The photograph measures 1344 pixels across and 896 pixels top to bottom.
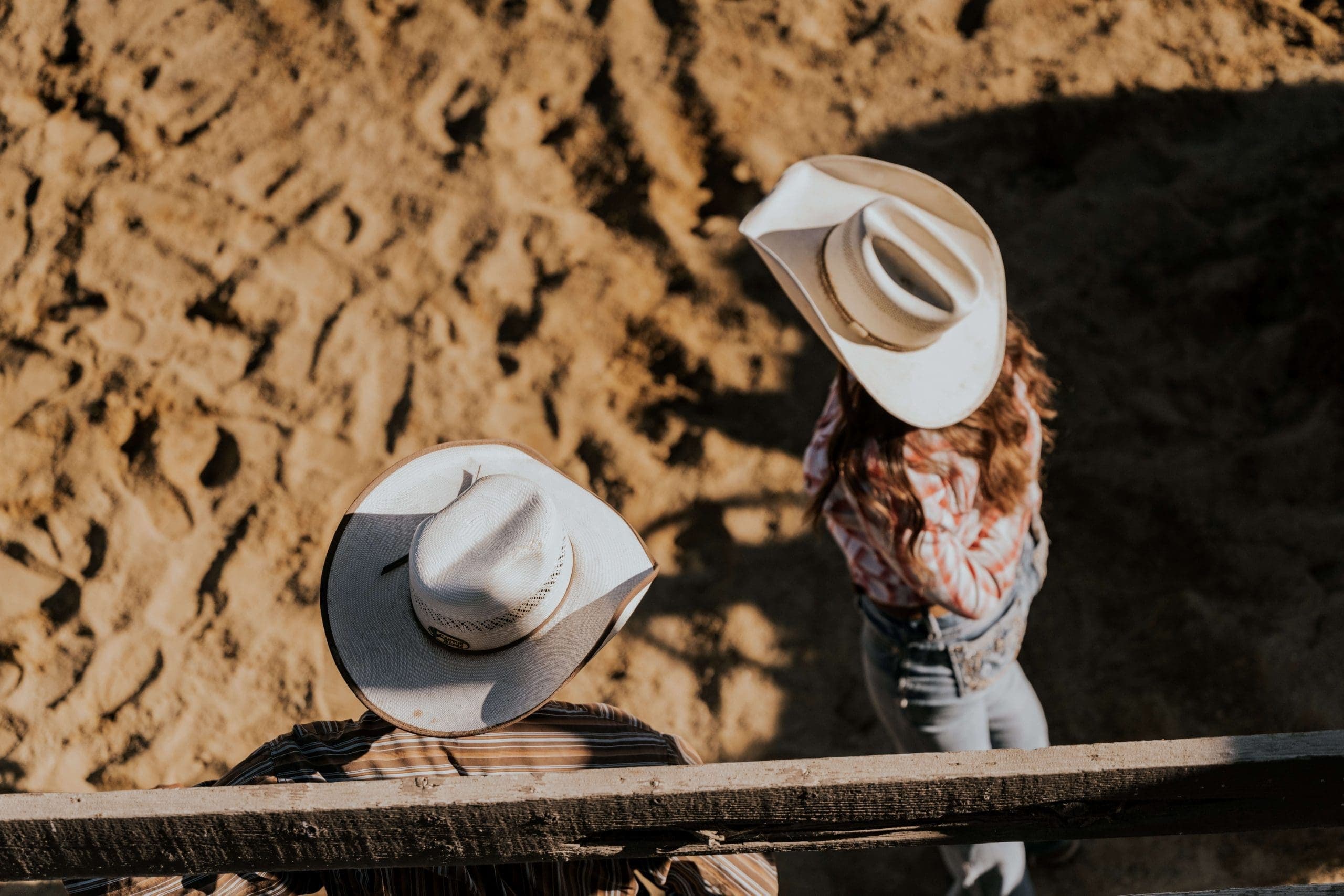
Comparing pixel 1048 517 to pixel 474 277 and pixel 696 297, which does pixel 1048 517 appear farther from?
pixel 474 277

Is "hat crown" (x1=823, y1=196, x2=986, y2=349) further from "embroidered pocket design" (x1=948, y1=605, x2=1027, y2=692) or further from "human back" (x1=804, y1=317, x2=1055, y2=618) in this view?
"embroidered pocket design" (x1=948, y1=605, x2=1027, y2=692)

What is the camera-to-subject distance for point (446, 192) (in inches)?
148

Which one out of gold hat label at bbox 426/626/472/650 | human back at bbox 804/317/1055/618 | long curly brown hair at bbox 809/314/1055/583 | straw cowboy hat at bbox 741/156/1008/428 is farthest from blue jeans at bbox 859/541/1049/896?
gold hat label at bbox 426/626/472/650

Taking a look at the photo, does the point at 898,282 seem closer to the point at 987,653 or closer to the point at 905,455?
the point at 905,455

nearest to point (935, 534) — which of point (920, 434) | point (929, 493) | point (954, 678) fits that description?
point (929, 493)

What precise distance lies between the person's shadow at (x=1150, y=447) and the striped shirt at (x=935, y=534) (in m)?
1.12

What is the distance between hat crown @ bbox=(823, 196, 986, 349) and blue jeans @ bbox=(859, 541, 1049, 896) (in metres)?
0.58

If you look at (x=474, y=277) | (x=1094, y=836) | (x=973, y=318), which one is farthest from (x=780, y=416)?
(x=1094, y=836)

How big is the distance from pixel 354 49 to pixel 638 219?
147 cm

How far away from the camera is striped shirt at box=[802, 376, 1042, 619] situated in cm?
181

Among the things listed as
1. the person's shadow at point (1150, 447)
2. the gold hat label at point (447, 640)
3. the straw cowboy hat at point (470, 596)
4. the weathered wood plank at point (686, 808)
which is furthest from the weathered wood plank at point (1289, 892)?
the person's shadow at point (1150, 447)

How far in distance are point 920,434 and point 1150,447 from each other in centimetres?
165

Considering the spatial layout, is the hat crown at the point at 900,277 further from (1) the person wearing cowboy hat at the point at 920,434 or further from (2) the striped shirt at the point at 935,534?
(2) the striped shirt at the point at 935,534

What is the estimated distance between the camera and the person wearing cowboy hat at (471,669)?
160 cm
